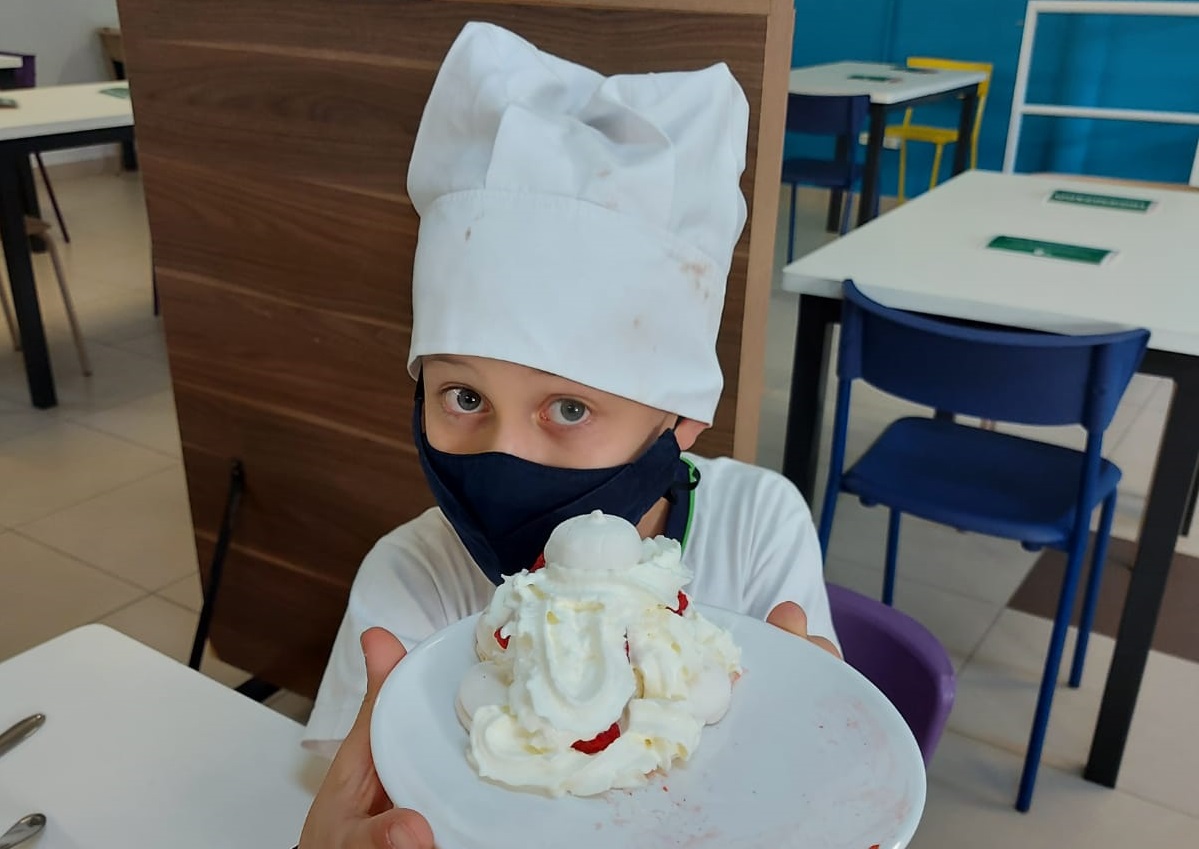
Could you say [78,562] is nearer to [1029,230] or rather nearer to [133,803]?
[133,803]

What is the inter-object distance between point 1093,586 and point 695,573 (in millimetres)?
1233

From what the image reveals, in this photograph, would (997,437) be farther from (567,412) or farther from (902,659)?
(567,412)

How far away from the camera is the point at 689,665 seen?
0.58m

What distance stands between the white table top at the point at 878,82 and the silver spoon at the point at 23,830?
364 centimetres

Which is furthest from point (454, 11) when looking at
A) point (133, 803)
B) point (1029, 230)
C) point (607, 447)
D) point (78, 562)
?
point (78, 562)

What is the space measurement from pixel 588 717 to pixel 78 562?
2336 mm

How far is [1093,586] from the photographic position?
1.98m

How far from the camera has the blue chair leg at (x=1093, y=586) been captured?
6.34 feet

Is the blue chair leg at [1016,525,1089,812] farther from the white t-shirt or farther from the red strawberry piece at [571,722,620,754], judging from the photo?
the red strawberry piece at [571,722,620,754]

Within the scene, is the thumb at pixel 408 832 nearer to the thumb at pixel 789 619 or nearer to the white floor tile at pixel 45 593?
the thumb at pixel 789 619

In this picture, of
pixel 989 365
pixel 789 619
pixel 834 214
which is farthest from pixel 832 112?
pixel 789 619

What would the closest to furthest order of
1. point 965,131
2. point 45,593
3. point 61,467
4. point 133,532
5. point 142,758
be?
1. point 142,758
2. point 45,593
3. point 133,532
4. point 61,467
5. point 965,131

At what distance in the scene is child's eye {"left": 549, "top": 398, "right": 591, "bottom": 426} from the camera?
881 mm

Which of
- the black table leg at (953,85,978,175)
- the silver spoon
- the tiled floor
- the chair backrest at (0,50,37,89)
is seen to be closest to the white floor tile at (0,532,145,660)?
the tiled floor
